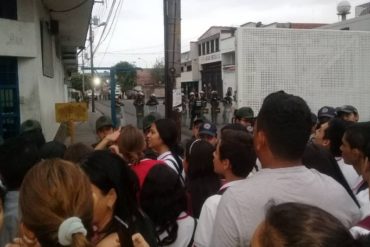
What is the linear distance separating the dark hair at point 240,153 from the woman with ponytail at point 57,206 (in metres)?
1.35

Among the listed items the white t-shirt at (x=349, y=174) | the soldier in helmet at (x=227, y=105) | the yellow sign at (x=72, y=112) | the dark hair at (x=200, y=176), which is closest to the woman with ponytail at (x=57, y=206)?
the dark hair at (x=200, y=176)

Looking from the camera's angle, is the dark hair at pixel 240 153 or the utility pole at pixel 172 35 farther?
the utility pole at pixel 172 35

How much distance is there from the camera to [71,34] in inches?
709

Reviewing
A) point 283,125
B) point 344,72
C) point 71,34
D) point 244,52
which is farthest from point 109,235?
point 71,34

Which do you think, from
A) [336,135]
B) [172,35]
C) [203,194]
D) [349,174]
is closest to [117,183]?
[203,194]

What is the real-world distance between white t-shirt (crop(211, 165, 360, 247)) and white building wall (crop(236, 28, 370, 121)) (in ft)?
24.2

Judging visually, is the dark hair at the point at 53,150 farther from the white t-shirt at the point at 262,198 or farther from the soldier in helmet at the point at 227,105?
the soldier in helmet at the point at 227,105

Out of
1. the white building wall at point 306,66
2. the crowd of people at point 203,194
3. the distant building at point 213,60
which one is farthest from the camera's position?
the distant building at point 213,60

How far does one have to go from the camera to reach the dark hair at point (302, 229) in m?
1.30

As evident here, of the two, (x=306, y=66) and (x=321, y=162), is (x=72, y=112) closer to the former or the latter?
(x=306, y=66)

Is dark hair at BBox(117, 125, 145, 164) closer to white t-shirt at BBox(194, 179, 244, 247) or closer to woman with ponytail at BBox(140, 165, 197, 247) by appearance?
woman with ponytail at BBox(140, 165, 197, 247)

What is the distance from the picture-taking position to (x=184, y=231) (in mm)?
2939

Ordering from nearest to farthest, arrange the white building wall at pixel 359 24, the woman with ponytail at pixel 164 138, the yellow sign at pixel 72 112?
the woman with ponytail at pixel 164 138 → the yellow sign at pixel 72 112 → the white building wall at pixel 359 24

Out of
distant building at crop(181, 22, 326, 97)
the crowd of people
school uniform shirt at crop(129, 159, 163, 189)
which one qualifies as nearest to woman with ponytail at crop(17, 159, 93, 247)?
the crowd of people
